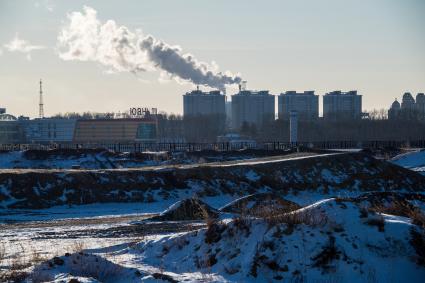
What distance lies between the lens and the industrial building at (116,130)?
145 m

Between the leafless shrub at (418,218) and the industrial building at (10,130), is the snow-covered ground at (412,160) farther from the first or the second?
the industrial building at (10,130)

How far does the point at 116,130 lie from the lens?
148 metres

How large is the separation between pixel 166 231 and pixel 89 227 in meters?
4.30

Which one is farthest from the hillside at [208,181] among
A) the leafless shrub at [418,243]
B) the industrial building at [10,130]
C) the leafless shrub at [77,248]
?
the industrial building at [10,130]

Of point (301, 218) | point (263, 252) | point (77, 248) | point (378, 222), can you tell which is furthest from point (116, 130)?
point (263, 252)

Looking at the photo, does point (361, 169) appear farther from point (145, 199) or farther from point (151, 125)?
point (151, 125)

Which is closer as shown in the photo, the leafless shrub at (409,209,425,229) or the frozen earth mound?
the frozen earth mound

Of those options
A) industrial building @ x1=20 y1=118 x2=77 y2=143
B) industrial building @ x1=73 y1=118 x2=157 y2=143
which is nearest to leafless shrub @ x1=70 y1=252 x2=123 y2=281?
industrial building @ x1=73 y1=118 x2=157 y2=143

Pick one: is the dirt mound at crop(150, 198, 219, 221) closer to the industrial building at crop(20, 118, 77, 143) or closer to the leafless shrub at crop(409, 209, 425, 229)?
the leafless shrub at crop(409, 209, 425, 229)

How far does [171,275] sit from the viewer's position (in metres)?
11.7

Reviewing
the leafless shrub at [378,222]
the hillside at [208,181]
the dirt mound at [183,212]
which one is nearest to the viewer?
the leafless shrub at [378,222]

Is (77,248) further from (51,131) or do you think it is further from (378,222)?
(51,131)

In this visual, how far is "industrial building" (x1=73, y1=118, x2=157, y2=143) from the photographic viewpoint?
14475 cm

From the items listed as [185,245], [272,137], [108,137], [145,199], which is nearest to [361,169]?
[145,199]
